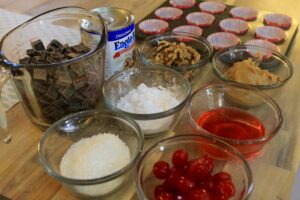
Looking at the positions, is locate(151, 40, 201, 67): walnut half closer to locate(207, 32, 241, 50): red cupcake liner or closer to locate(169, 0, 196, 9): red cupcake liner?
locate(207, 32, 241, 50): red cupcake liner

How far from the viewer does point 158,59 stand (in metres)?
0.85

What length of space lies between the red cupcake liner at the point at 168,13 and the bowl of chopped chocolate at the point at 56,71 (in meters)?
0.31

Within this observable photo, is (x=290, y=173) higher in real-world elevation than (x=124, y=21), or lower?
lower

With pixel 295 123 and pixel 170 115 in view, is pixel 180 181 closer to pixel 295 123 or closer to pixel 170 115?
pixel 170 115

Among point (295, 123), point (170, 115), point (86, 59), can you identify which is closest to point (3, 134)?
point (86, 59)

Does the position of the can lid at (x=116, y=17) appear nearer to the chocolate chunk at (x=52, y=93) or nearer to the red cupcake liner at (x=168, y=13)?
the chocolate chunk at (x=52, y=93)

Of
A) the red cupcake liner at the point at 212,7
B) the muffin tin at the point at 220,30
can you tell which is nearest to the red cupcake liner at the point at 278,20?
the muffin tin at the point at 220,30

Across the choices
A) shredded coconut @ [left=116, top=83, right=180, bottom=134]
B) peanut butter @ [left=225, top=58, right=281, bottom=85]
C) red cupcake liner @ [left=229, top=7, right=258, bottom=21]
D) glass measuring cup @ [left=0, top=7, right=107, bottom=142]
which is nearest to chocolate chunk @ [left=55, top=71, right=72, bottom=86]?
glass measuring cup @ [left=0, top=7, right=107, bottom=142]

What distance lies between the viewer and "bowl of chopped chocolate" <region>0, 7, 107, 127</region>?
0.66 meters

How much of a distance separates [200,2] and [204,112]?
519mm

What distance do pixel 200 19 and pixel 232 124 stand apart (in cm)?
43

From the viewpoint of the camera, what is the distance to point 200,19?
1042 mm

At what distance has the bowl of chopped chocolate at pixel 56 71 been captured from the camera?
0.66m

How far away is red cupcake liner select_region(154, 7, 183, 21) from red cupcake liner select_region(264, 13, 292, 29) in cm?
25
